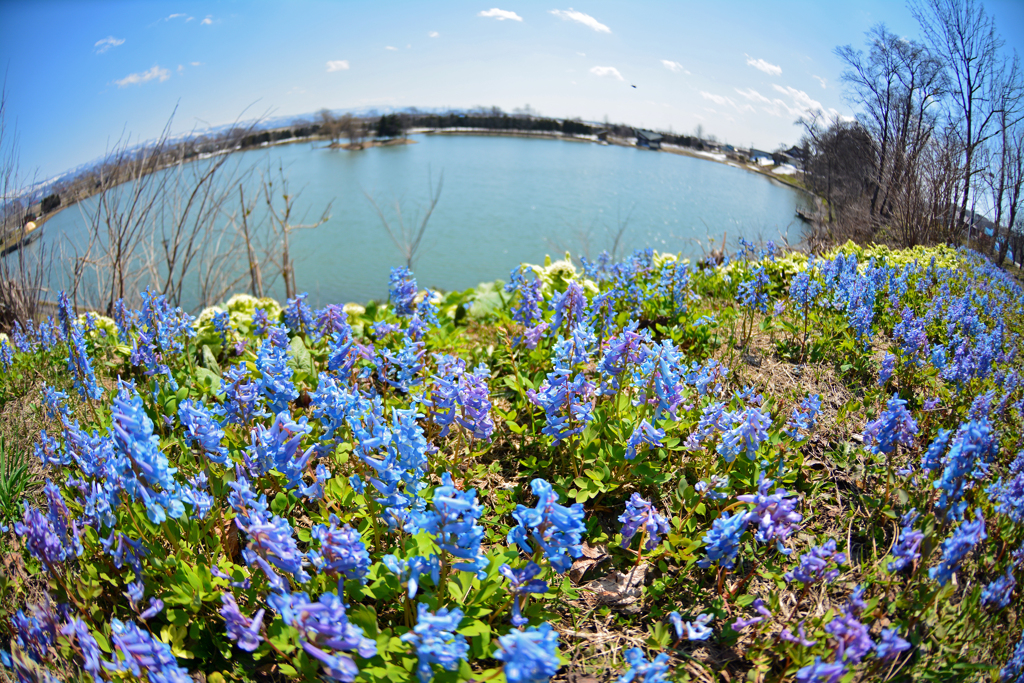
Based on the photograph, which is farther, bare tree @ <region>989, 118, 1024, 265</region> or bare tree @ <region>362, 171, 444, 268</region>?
bare tree @ <region>362, 171, 444, 268</region>

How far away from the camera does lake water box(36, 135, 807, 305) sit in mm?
13281

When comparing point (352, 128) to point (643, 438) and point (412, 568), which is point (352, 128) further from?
point (412, 568)

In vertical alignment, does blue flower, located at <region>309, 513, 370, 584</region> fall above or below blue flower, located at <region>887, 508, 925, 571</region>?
above

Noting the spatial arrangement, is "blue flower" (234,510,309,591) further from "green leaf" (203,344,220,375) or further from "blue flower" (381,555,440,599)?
"green leaf" (203,344,220,375)

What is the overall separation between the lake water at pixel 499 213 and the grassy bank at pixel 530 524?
5.28m

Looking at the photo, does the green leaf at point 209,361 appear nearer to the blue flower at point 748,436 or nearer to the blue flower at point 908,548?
the blue flower at point 748,436

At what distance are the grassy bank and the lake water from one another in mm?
5282

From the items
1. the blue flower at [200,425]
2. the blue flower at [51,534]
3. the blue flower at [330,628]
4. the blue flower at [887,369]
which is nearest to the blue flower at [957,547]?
the blue flower at [887,369]

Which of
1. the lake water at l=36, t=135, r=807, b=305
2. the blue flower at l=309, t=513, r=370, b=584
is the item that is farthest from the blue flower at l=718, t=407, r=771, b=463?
the lake water at l=36, t=135, r=807, b=305

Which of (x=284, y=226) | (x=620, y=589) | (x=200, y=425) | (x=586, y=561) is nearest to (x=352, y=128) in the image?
(x=284, y=226)

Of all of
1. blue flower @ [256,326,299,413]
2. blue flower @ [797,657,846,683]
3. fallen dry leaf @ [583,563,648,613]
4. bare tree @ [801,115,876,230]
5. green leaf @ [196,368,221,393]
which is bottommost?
fallen dry leaf @ [583,563,648,613]

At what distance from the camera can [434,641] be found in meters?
1.25

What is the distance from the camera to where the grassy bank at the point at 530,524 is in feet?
4.87

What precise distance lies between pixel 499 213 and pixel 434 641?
18.5m
